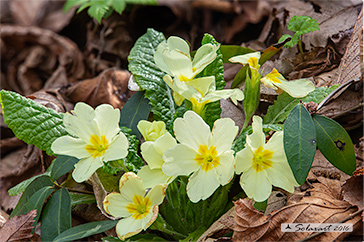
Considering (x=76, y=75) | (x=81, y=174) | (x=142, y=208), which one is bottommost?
(x=76, y=75)

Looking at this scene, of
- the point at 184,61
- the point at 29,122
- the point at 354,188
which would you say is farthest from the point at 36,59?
the point at 354,188

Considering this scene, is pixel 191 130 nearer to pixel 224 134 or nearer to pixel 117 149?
pixel 224 134

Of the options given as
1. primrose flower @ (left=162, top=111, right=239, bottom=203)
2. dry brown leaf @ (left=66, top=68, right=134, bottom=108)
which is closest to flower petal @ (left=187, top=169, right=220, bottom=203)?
primrose flower @ (left=162, top=111, right=239, bottom=203)

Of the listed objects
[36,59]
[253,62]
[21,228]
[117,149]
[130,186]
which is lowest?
[36,59]

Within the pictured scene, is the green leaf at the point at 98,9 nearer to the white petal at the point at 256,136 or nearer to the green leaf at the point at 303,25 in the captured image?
the green leaf at the point at 303,25

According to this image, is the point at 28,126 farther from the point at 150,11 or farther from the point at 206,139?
the point at 150,11

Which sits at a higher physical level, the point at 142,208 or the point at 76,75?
the point at 142,208

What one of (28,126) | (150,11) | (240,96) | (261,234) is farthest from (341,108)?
(150,11)

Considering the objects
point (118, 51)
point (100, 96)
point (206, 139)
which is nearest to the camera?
point (206, 139)
